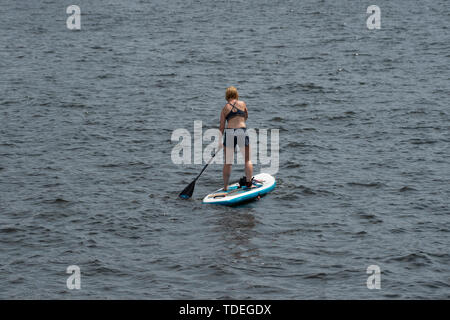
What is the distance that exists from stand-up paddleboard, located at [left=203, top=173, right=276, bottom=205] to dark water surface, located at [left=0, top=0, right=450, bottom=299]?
0.28 m

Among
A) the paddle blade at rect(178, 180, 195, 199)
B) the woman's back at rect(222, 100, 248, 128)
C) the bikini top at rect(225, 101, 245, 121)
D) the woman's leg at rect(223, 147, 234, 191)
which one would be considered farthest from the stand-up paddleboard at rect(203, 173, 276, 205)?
the bikini top at rect(225, 101, 245, 121)

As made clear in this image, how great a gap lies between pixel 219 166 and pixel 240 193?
2.47 metres

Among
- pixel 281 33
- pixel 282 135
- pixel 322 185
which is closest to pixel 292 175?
pixel 322 185

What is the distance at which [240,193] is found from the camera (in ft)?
45.9

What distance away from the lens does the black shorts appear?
1370 cm

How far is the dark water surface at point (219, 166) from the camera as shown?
11.0m

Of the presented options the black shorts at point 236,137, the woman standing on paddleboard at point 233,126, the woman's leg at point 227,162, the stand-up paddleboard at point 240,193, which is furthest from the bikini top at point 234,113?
the stand-up paddleboard at point 240,193

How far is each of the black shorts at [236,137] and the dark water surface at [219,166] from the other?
1317 mm

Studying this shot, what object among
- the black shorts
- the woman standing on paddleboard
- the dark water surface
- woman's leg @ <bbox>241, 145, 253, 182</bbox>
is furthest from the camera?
woman's leg @ <bbox>241, 145, 253, 182</bbox>

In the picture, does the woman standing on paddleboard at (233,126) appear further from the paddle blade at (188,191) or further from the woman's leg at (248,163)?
the paddle blade at (188,191)

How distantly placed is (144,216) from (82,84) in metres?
12.2

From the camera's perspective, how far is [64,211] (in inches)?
535

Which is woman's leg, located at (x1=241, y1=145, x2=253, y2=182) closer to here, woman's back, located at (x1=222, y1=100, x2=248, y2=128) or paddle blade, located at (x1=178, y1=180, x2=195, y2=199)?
A: woman's back, located at (x1=222, y1=100, x2=248, y2=128)
